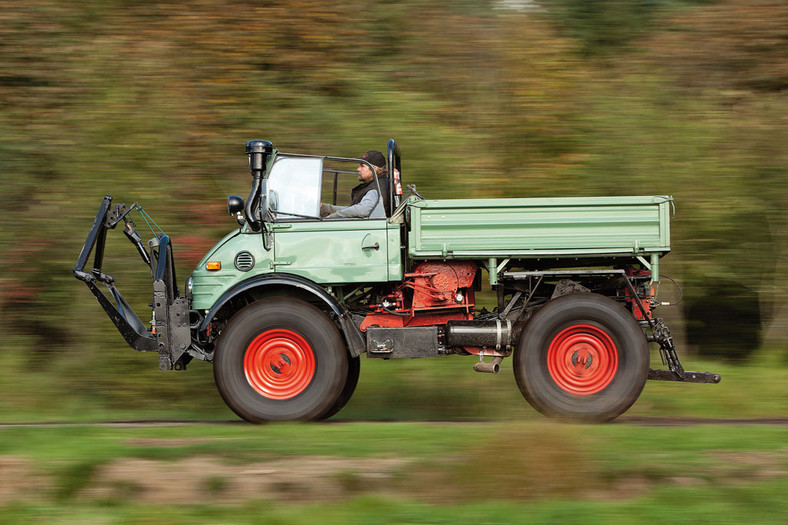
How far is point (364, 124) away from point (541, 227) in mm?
5491

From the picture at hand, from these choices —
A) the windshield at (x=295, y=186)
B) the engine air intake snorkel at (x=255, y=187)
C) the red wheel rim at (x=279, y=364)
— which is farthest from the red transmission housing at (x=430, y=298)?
the engine air intake snorkel at (x=255, y=187)

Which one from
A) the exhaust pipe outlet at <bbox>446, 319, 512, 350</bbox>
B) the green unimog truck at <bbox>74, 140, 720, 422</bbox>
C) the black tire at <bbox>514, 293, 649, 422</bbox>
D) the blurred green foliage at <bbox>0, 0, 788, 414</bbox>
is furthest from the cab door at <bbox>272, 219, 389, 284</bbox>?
the blurred green foliage at <bbox>0, 0, 788, 414</bbox>

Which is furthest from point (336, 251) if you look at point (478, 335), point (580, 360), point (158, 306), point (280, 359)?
point (580, 360)

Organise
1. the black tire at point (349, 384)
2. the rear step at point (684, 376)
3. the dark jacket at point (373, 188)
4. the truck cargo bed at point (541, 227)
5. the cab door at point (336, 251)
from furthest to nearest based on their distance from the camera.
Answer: the black tire at point (349, 384), the dark jacket at point (373, 188), the cab door at point (336, 251), the rear step at point (684, 376), the truck cargo bed at point (541, 227)

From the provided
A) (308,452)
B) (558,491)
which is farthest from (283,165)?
(558,491)

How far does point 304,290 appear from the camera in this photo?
880cm

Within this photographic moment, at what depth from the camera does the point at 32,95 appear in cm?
1397

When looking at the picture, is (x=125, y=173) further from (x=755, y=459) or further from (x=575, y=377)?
(x=755, y=459)

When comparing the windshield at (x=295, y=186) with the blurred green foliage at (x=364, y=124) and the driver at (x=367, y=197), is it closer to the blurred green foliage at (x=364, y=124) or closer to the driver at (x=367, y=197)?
the driver at (x=367, y=197)

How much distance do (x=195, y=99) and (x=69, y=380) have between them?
4349mm

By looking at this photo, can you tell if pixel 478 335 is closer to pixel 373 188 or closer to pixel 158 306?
pixel 373 188

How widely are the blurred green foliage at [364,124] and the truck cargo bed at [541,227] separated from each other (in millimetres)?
4699

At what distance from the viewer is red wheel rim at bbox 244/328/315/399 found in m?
8.62

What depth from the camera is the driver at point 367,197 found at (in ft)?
29.1
